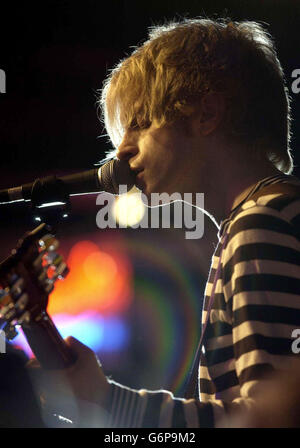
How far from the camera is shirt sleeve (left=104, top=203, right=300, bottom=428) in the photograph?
854mm

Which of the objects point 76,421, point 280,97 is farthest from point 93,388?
point 280,97

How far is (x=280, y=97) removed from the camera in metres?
1.46

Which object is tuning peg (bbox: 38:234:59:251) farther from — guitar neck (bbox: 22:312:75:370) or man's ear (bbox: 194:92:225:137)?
man's ear (bbox: 194:92:225:137)

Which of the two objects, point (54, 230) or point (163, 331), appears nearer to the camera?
point (54, 230)

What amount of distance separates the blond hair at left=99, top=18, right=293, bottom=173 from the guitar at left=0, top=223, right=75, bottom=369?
0.59 m

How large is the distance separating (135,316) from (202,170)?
207 centimetres

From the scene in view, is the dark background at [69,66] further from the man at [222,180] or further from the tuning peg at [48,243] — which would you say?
the tuning peg at [48,243]

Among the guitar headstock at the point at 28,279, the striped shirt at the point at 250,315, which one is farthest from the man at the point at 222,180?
the guitar headstock at the point at 28,279

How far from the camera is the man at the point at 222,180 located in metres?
0.87

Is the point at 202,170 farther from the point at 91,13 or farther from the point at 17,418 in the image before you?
the point at 91,13

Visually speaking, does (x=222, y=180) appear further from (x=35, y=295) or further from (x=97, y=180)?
(x=35, y=295)

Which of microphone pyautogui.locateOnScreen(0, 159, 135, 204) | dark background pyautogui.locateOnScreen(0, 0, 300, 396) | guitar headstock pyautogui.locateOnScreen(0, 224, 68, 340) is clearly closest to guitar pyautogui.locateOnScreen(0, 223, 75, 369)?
guitar headstock pyautogui.locateOnScreen(0, 224, 68, 340)
